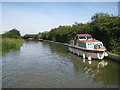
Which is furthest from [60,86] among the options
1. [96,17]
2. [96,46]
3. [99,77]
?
[96,17]

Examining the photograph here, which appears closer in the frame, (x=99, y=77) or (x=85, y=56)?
(x=99, y=77)

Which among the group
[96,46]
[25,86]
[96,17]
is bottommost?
[25,86]

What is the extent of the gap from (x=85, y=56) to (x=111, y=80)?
9919mm

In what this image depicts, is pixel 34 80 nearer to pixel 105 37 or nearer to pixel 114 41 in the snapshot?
pixel 114 41

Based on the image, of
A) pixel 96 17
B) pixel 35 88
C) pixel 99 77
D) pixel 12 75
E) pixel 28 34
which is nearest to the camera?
pixel 35 88

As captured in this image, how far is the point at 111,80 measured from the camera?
11891mm

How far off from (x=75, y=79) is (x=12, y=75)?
654cm

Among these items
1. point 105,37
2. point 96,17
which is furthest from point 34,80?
point 96,17

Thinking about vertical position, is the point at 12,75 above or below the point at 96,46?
below

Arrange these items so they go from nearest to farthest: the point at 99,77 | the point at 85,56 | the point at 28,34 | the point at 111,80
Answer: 1. the point at 111,80
2. the point at 99,77
3. the point at 85,56
4. the point at 28,34

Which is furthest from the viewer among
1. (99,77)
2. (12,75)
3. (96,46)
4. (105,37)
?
(105,37)

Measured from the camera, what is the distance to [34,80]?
12.4 m

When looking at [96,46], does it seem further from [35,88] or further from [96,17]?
[96,17]

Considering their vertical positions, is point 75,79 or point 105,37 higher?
point 105,37
